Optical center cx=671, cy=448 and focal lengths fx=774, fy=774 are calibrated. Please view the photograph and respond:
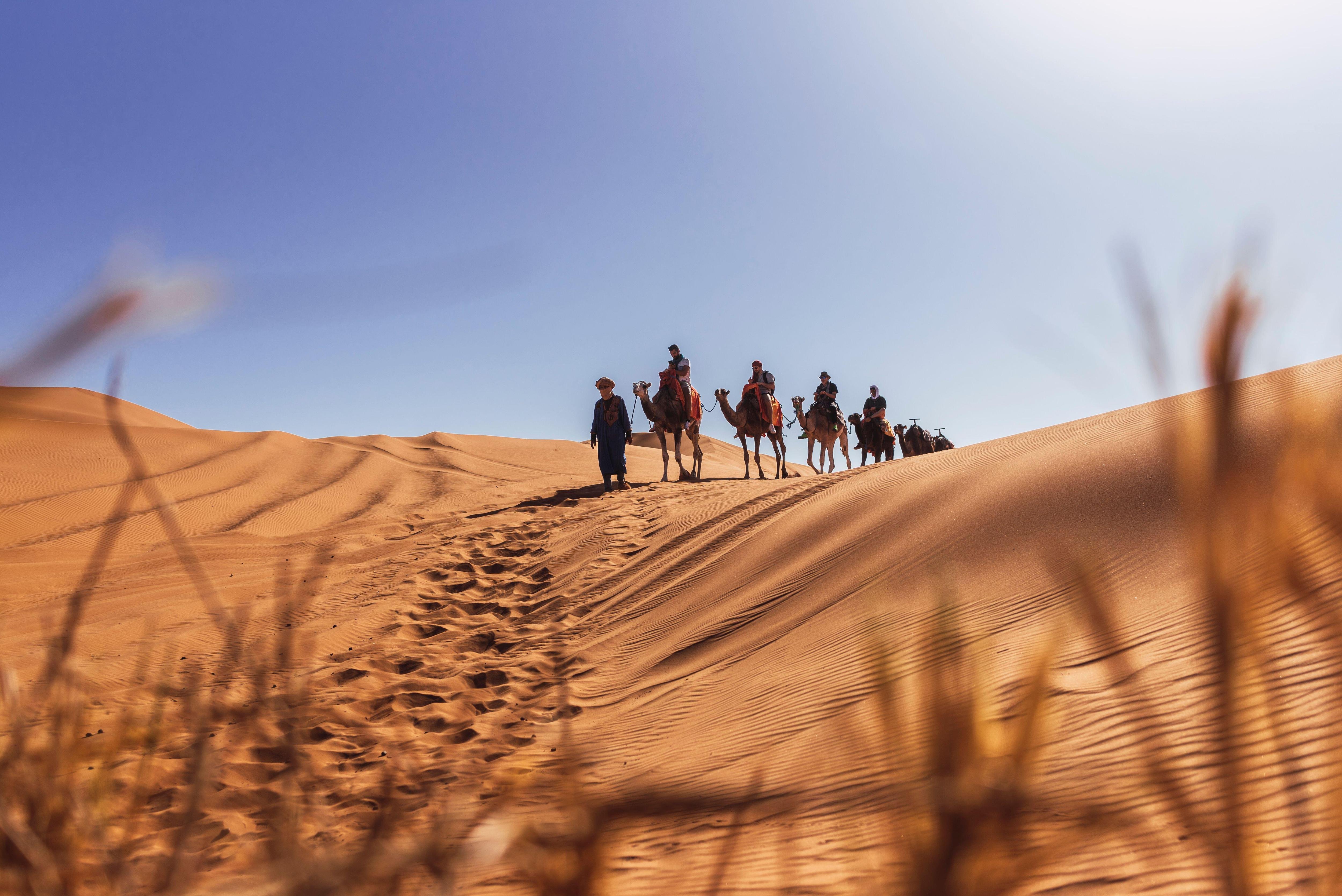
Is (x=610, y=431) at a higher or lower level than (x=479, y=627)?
higher

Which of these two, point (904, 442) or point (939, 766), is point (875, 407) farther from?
point (939, 766)

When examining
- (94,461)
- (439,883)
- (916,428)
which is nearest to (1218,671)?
(439,883)

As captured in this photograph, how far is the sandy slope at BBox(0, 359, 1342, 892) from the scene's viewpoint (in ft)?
8.75

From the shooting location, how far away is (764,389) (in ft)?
57.3

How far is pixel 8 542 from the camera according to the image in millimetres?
11602

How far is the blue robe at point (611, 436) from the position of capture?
14.9 meters

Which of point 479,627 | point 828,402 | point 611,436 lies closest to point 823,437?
point 828,402

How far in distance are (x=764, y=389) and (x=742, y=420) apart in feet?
2.82

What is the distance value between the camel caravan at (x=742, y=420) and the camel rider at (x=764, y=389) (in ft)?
0.05

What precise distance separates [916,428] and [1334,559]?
26731 millimetres

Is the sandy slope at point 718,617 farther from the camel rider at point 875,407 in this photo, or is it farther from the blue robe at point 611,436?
the camel rider at point 875,407

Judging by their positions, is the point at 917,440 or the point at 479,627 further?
the point at 917,440

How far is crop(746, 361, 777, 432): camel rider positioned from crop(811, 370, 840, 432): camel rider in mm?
3010

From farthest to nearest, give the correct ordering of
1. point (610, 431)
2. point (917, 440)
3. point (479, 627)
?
point (917, 440) < point (610, 431) < point (479, 627)
